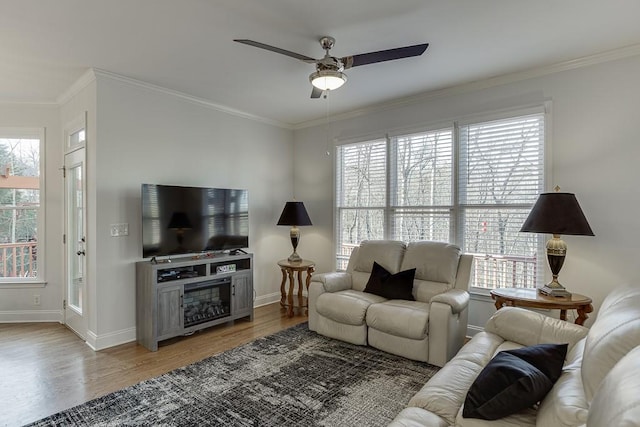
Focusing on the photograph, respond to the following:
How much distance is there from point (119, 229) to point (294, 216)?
207 centimetres

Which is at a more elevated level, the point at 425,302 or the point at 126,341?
the point at 425,302

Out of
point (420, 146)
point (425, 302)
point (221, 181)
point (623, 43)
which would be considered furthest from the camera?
point (221, 181)

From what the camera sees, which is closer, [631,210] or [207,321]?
[631,210]

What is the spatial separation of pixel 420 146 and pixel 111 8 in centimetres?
328

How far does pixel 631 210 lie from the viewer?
2.93 meters

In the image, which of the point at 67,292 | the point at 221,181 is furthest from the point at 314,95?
the point at 67,292

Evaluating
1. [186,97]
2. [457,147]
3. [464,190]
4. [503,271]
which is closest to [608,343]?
[503,271]

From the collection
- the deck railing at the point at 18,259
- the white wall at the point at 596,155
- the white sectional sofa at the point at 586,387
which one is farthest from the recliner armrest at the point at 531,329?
the deck railing at the point at 18,259

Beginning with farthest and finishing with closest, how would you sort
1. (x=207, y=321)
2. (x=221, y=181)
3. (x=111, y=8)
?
(x=221, y=181)
(x=207, y=321)
(x=111, y=8)

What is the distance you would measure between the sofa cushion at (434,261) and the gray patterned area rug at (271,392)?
0.92 metres

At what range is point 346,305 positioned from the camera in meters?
3.43

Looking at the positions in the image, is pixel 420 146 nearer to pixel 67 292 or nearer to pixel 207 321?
pixel 207 321

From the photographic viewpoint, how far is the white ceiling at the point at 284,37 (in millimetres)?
2350

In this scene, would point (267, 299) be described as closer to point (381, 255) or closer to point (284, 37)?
point (381, 255)
